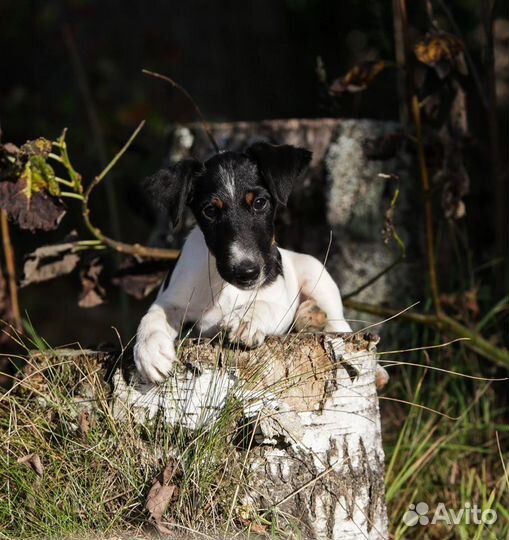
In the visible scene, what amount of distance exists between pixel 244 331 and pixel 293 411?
14.0 inches

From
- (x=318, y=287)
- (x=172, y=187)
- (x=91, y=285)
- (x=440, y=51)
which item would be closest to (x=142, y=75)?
(x=91, y=285)

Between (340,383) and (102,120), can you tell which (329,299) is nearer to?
(340,383)

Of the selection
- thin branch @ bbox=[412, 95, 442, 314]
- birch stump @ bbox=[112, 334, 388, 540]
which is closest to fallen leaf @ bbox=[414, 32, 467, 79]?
thin branch @ bbox=[412, 95, 442, 314]

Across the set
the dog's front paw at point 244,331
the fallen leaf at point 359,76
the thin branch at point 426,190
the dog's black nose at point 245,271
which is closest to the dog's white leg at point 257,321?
the dog's front paw at point 244,331

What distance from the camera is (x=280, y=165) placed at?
12.3 feet

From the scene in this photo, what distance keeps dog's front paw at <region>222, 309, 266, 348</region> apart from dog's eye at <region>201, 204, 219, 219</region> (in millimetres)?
516

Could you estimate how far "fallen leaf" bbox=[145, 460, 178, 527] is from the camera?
3066 mm

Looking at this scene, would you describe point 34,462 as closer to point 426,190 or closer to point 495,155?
point 426,190

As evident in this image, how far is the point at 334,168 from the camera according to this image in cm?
552

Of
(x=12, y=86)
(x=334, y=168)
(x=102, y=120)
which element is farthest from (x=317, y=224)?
(x=12, y=86)

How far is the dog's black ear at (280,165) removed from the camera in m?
3.74

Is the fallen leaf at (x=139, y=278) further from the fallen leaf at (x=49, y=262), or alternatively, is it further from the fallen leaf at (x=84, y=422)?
the fallen leaf at (x=84, y=422)

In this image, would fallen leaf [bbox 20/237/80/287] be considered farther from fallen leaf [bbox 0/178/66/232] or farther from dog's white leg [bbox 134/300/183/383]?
dog's white leg [bbox 134/300/183/383]

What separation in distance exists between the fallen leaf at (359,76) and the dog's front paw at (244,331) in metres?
1.65
